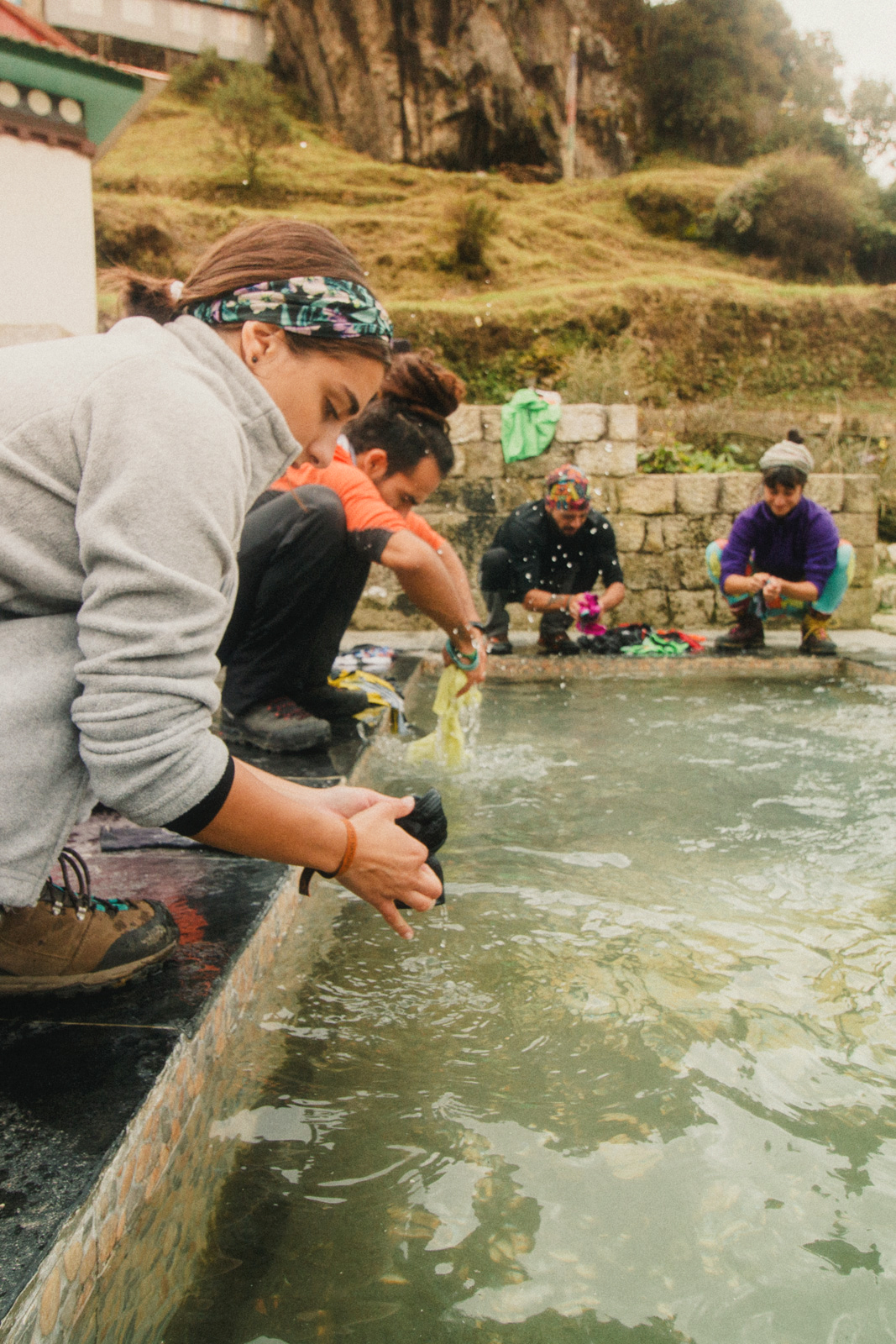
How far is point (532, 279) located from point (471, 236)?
64.7 inches

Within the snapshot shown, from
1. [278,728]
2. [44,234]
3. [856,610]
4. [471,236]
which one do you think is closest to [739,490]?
[856,610]

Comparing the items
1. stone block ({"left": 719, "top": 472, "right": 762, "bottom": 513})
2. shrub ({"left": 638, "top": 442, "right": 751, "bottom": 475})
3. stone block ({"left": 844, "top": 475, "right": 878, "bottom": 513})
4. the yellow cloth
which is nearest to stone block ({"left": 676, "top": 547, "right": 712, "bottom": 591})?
stone block ({"left": 719, "top": 472, "right": 762, "bottom": 513})

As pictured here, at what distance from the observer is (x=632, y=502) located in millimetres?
7398

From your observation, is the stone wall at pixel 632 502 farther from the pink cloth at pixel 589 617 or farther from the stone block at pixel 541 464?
the pink cloth at pixel 589 617

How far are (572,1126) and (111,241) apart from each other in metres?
20.4

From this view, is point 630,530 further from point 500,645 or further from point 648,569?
point 500,645

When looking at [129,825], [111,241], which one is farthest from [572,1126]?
[111,241]

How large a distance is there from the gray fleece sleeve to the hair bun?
2094 mm

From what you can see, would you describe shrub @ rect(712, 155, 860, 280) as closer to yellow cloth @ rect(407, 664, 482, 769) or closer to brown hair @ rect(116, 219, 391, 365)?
yellow cloth @ rect(407, 664, 482, 769)

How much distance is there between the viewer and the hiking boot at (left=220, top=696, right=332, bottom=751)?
9.37 ft

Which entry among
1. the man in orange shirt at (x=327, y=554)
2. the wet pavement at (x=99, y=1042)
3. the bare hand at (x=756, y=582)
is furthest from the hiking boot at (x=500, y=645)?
the wet pavement at (x=99, y=1042)

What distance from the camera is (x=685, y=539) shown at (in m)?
7.44

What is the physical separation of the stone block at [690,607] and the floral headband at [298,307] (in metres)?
6.46

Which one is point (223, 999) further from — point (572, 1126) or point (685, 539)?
point (685, 539)
